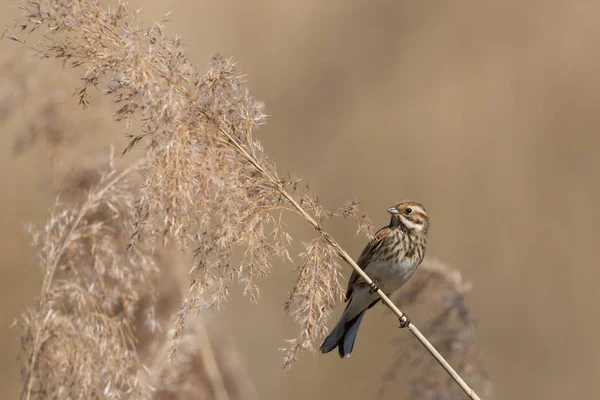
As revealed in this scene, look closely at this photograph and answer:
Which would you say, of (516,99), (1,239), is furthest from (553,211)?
(1,239)

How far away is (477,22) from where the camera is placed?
656 cm

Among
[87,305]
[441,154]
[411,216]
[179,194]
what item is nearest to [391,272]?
[411,216]

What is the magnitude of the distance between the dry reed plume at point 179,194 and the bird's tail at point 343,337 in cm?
119

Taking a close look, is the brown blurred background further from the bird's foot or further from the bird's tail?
the bird's foot

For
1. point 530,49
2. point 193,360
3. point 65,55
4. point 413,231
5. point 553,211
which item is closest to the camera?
point 65,55

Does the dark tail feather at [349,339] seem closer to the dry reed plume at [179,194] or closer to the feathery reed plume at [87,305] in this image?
the feathery reed plume at [87,305]

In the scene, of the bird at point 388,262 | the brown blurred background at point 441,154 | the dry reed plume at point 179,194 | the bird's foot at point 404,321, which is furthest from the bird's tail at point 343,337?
the brown blurred background at point 441,154

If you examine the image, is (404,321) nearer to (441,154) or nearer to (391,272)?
(391,272)

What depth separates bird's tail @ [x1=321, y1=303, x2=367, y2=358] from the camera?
344cm

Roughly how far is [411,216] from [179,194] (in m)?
1.70

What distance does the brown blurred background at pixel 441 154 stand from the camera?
532cm

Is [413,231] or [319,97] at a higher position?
[319,97]

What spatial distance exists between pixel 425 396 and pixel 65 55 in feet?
5.50

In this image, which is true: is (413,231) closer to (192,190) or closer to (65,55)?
(192,190)
